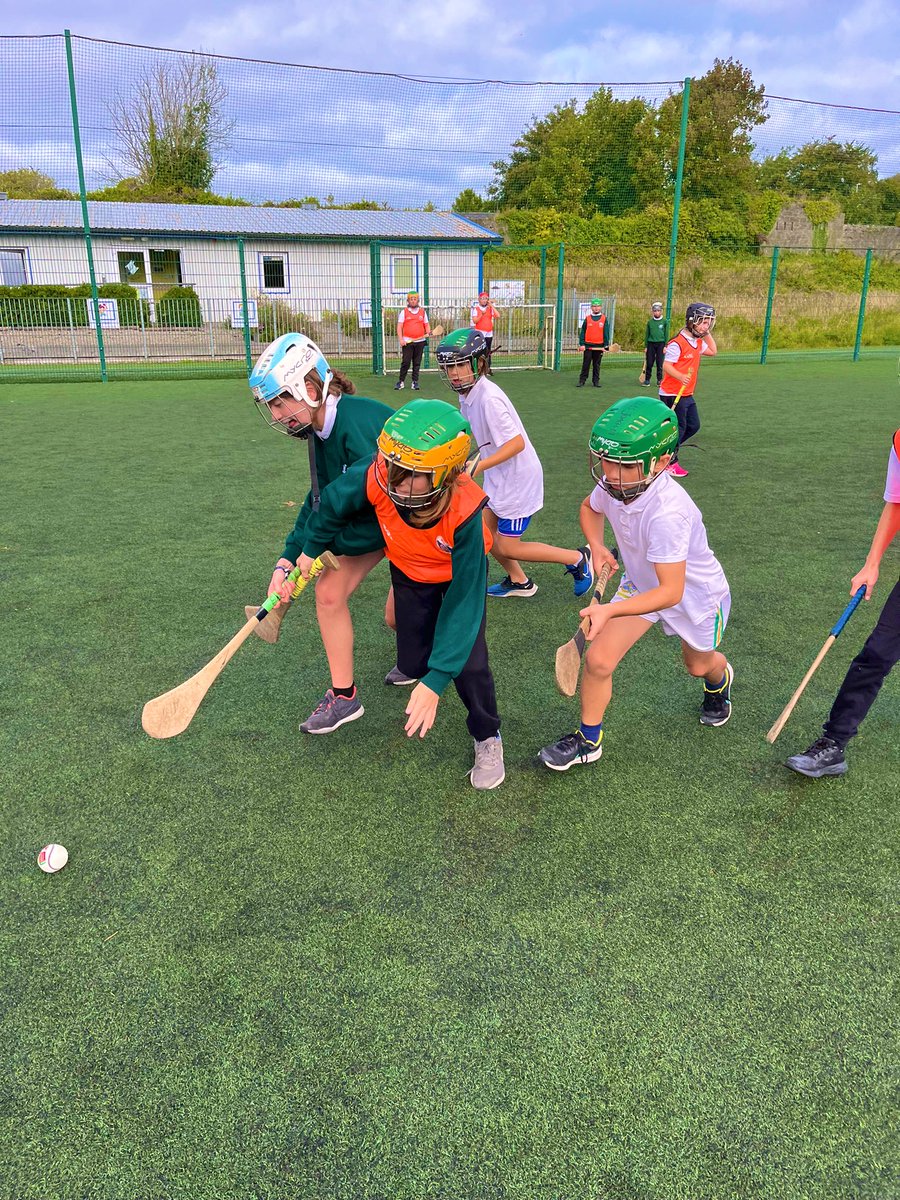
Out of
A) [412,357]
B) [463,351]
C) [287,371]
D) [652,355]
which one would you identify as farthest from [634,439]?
[652,355]

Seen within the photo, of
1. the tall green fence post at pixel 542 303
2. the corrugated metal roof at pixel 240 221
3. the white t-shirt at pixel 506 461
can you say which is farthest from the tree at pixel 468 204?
the white t-shirt at pixel 506 461

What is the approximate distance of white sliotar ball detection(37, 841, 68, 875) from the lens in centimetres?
281

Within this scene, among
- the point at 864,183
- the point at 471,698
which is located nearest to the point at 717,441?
the point at 471,698

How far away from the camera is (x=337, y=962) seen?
245 cm

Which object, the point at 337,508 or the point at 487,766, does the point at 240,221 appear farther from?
the point at 487,766

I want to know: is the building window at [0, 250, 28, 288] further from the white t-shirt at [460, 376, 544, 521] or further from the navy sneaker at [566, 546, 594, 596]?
the navy sneaker at [566, 546, 594, 596]

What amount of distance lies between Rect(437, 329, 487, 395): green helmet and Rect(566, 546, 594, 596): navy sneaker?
4.55 feet

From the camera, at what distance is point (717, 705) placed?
3.79 m

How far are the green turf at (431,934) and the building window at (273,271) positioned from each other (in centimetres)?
2255

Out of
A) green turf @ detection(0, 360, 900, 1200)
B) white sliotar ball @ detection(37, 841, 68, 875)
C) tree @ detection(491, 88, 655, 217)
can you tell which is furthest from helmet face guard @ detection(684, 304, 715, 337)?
tree @ detection(491, 88, 655, 217)

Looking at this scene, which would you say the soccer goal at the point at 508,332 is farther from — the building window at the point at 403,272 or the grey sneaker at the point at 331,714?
the grey sneaker at the point at 331,714

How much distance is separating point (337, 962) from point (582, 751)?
144cm

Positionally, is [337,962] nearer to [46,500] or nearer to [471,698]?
[471,698]

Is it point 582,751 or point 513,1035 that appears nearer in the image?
point 513,1035
